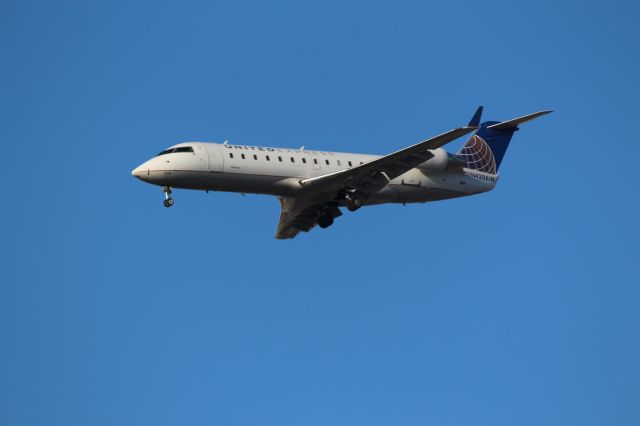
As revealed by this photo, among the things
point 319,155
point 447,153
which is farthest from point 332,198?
point 447,153

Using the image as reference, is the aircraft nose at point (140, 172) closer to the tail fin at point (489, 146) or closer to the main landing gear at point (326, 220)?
the main landing gear at point (326, 220)

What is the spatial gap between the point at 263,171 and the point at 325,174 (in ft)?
7.83

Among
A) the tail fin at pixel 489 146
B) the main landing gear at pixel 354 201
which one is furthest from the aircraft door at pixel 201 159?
the tail fin at pixel 489 146

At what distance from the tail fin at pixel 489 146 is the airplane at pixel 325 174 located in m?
0.05

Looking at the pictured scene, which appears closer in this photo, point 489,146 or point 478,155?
point 478,155

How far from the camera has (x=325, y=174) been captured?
109 feet

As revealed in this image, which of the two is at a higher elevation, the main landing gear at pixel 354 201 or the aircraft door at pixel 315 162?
the aircraft door at pixel 315 162

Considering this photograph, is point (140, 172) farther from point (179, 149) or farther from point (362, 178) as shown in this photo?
point (362, 178)

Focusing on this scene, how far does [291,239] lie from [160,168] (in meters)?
7.52

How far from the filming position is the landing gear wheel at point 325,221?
3475cm

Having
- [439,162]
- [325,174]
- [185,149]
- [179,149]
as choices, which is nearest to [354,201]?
[325,174]

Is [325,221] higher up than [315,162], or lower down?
lower down

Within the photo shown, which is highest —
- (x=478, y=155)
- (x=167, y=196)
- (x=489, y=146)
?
(x=489, y=146)

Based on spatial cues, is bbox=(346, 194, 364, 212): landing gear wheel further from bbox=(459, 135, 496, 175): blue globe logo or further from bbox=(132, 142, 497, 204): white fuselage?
bbox=(459, 135, 496, 175): blue globe logo
